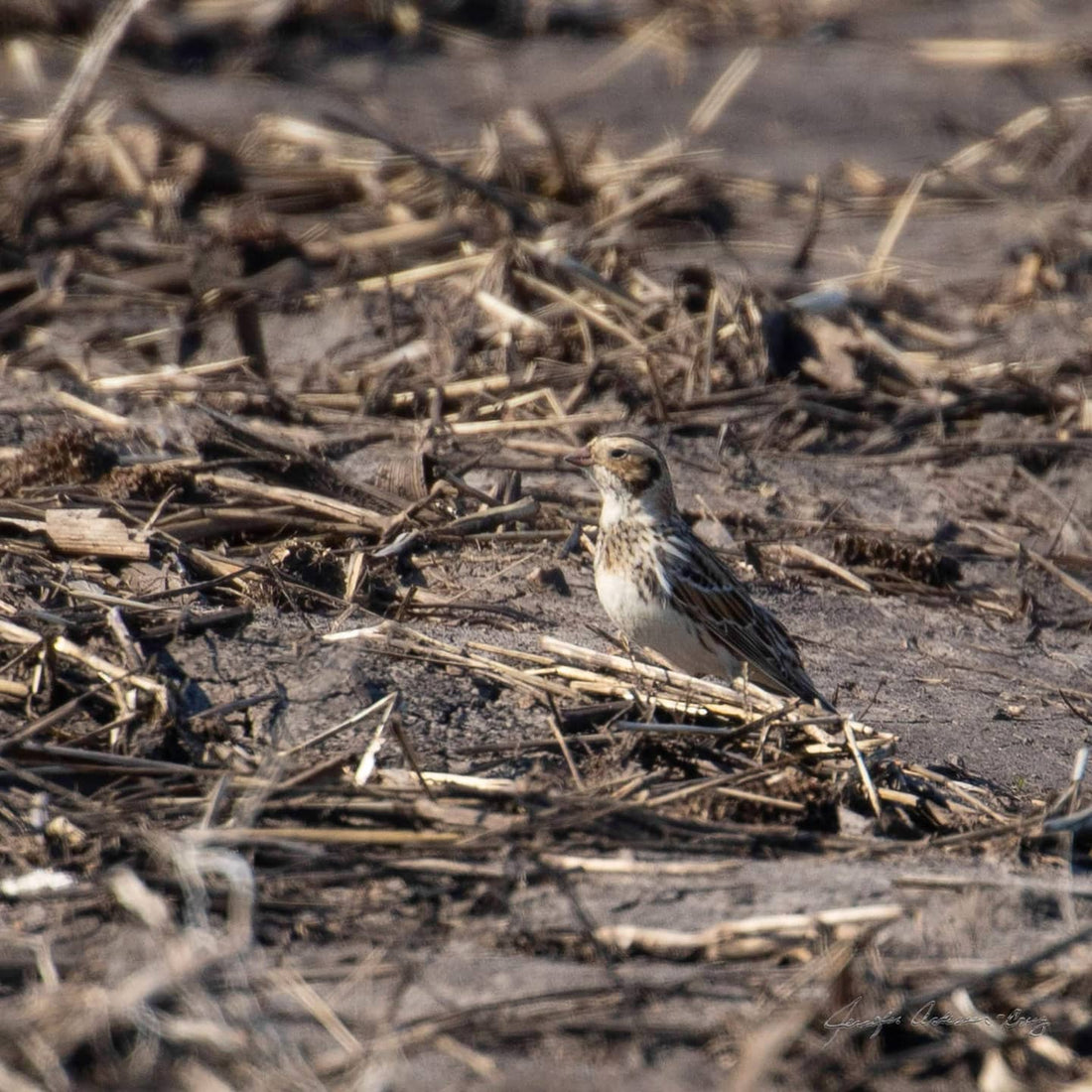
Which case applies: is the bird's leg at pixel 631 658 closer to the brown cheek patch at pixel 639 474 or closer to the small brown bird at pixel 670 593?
the small brown bird at pixel 670 593

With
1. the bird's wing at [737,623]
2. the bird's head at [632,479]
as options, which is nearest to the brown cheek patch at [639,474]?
the bird's head at [632,479]

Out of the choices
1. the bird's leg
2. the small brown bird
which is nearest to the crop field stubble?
the bird's leg

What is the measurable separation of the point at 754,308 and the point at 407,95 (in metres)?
6.24

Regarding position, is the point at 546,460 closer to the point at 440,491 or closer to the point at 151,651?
the point at 440,491

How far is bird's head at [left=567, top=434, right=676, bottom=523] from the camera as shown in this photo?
686cm

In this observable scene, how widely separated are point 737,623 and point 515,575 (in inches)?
39.9

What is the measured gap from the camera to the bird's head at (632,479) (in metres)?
6.86

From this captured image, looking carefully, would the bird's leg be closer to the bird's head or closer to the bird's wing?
the bird's wing

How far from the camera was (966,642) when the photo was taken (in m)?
7.46

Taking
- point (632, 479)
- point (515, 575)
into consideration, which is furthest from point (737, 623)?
point (515, 575)

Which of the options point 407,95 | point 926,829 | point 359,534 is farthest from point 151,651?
point 407,95

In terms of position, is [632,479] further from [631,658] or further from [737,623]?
[631,658]

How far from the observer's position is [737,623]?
6.62 m

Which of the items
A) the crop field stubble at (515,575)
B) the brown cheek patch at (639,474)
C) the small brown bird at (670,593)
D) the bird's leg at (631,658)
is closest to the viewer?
the crop field stubble at (515,575)
